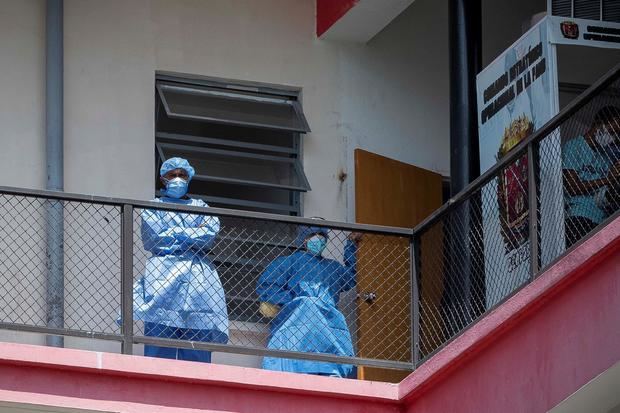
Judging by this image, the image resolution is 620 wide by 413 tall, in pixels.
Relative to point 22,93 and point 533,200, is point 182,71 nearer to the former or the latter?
point 22,93

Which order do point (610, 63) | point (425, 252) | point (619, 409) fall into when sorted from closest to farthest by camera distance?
point (619, 409), point (425, 252), point (610, 63)

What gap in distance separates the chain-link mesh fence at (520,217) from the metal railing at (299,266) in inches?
0.4

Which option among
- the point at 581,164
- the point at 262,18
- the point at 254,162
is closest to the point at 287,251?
the point at 254,162

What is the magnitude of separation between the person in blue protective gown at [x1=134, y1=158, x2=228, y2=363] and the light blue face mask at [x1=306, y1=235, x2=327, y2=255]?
77cm

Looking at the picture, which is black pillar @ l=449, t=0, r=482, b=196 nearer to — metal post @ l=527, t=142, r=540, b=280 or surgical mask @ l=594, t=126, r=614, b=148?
metal post @ l=527, t=142, r=540, b=280

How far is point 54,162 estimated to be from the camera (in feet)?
44.8

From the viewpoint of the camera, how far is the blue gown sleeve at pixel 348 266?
13.0 m

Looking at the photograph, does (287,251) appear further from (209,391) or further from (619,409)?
(619,409)

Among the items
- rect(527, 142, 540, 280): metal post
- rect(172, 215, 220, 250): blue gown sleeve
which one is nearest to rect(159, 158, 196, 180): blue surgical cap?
rect(172, 215, 220, 250): blue gown sleeve

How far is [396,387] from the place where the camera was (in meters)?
12.1

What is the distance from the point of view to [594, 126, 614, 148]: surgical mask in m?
11.1

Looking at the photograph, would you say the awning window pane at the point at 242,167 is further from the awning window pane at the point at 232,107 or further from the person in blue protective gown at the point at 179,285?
the person in blue protective gown at the point at 179,285

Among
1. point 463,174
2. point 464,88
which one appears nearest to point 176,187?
point 463,174

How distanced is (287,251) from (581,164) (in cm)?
311
